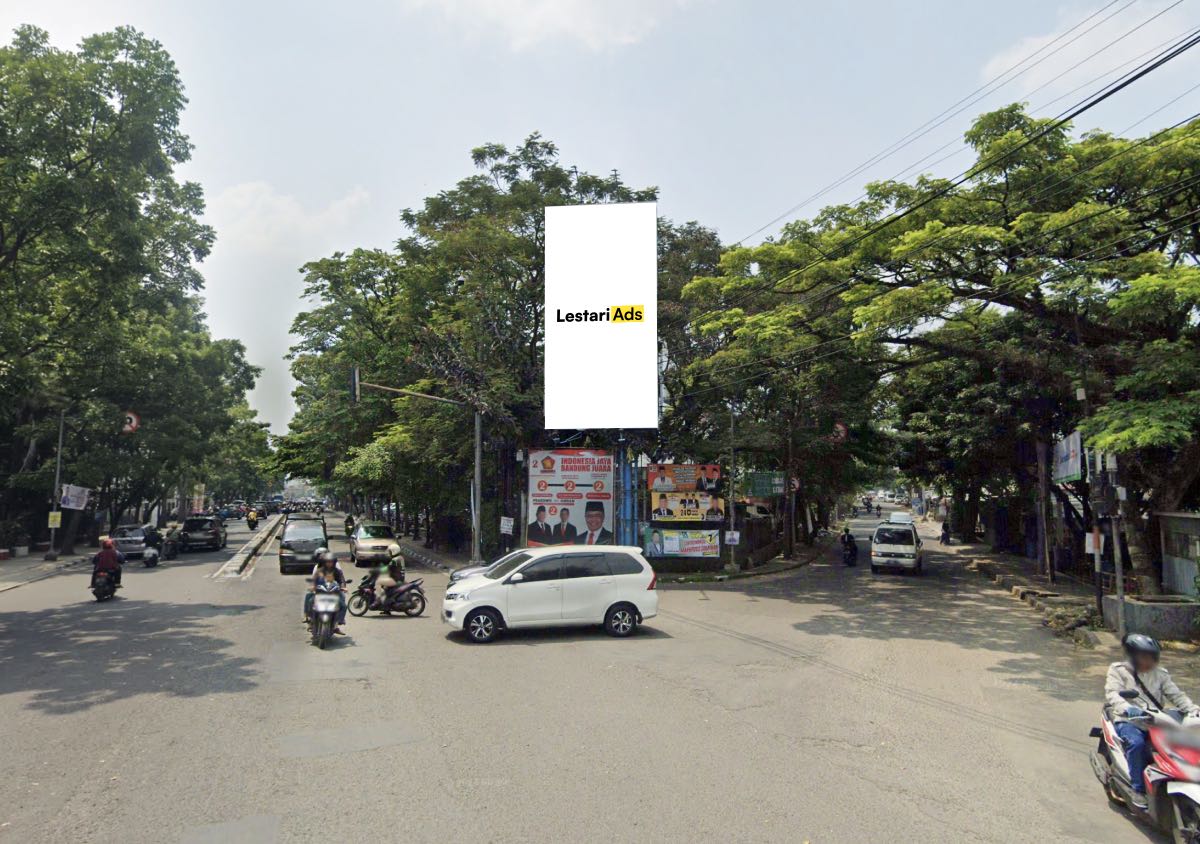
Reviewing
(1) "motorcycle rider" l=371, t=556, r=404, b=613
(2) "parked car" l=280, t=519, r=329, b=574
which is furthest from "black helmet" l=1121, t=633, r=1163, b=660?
(2) "parked car" l=280, t=519, r=329, b=574

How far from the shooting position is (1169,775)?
16.8 feet

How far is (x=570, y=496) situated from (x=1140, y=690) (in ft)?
70.6

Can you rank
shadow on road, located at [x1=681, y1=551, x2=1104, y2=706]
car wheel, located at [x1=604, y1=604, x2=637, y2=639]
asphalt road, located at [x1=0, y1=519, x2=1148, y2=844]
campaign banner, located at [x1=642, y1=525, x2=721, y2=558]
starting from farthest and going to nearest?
campaign banner, located at [x1=642, y1=525, x2=721, y2=558] → car wheel, located at [x1=604, y1=604, x2=637, y2=639] → shadow on road, located at [x1=681, y1=551, x2=1104, y2=706] → asphalt road, located at [x1=0, y1=519, x2=1148, y2=844]

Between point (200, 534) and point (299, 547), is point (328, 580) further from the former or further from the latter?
point (200, 534)

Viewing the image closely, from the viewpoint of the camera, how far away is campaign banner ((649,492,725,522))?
88.1ft

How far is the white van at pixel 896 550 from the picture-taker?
27672mm

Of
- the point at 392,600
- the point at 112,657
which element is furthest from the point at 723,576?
the point at 112,657

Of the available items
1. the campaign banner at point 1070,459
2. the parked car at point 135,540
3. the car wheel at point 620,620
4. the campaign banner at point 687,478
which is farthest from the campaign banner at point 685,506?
the parked car at point 135,540

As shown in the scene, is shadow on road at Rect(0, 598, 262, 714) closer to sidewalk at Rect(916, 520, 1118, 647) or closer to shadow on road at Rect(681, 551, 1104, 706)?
shadow on road at Rect(681, 551, 1104, 706)

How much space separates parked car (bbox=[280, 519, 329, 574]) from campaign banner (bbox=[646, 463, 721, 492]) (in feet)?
37.5

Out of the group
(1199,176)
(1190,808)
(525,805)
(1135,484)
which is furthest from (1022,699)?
(1135,484)

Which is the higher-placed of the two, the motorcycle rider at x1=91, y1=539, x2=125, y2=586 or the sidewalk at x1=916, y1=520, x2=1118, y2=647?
the motorcycle rider at x1=91, y1=539, x2=125, y2=586

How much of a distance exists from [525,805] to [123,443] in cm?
4025

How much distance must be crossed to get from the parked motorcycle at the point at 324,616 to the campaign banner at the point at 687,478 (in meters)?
15.6
